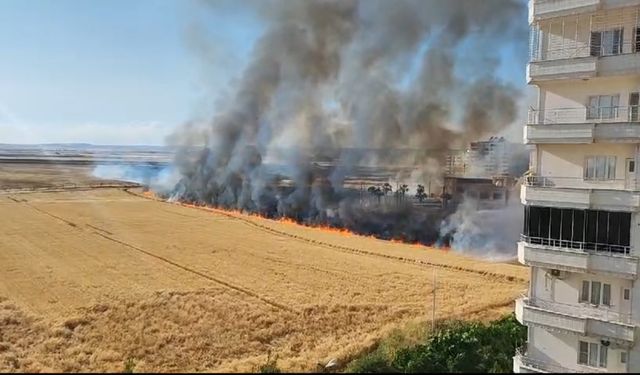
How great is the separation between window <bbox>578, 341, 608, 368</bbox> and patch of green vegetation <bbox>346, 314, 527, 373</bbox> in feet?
5.80

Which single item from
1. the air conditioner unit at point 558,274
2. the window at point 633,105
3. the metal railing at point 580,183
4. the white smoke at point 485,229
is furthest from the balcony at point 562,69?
the white smoke at point 485,229

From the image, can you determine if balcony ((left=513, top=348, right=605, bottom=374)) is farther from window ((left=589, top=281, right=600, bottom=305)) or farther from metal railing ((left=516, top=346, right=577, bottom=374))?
window ((left=589, top=281, right=600, bottom=305))

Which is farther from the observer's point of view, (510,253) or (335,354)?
(510,253)

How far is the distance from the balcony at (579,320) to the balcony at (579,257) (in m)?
1.06

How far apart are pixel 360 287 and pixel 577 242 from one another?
1563cm

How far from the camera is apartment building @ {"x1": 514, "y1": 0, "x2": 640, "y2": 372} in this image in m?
12.5

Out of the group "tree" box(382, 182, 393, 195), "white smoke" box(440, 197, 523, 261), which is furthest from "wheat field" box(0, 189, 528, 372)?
"tree" box(382, 182, 393, 195)

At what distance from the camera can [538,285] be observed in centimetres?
1419

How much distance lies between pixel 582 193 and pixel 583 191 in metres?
0.05

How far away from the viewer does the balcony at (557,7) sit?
12898mm

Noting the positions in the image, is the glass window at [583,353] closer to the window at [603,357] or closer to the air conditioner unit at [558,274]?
the window at [603,357]

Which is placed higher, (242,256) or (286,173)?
(286,173)

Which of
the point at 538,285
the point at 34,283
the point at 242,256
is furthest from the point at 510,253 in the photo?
the point at 34,283

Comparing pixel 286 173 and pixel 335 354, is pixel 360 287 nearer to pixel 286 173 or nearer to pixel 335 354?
pixel 335 354
